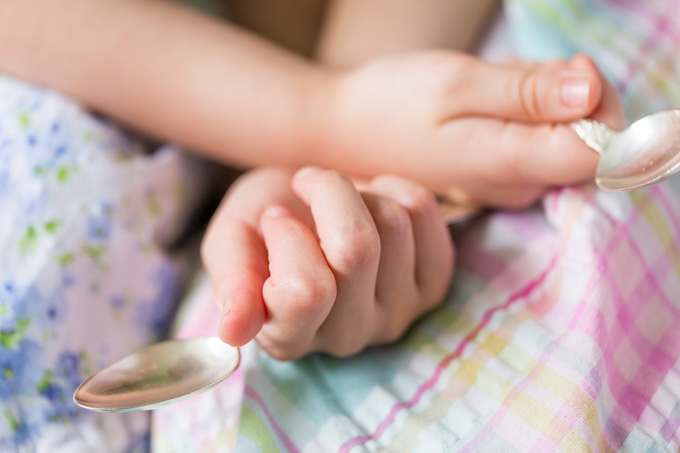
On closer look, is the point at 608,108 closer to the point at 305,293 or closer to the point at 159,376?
the point at 305,293

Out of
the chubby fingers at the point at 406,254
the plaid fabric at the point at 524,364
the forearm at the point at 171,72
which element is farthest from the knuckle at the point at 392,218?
the forearm at the point at 171,72

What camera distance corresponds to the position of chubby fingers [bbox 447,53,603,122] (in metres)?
0.43

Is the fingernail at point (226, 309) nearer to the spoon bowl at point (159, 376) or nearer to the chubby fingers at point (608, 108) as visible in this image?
the spoon bowl at point (159, 376)

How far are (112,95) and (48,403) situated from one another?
11.4 inches

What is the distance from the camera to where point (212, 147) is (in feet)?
1.99

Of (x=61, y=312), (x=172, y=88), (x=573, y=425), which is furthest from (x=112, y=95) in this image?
(x=573, y=425)

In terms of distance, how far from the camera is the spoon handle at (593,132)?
434 mm

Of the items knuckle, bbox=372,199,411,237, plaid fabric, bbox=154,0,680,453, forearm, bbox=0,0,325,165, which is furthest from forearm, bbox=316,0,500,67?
knuckle, bbox=372,199,411,237

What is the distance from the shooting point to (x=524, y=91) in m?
0.46

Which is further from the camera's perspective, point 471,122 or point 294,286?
point 471,122

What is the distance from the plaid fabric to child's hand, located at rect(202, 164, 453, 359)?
1.2 inches

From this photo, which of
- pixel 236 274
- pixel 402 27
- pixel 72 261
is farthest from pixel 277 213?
pixel 402 27

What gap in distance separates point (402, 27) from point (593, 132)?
306 mm

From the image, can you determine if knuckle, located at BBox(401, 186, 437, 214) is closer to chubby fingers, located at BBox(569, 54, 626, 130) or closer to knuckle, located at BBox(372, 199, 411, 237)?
knuckle, located at BBox(372, 199, 411, 237)
